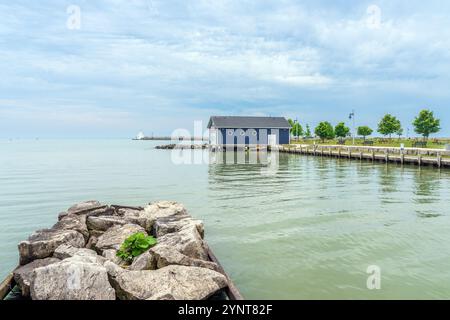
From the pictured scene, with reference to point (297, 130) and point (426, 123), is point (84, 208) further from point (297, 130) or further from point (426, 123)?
point (297, 130)

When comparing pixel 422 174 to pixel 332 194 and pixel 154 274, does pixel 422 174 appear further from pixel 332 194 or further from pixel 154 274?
pixel 154 274

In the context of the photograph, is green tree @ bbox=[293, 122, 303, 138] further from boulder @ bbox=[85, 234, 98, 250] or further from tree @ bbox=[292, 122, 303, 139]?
boulder @ bbox=[85, 234, 98, 250]

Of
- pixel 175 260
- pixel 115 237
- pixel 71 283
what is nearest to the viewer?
pixel 71 283

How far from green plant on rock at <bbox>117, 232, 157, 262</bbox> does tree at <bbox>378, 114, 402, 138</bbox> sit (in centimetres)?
7091

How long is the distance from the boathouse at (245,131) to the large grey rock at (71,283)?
62.5m

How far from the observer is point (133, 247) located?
8.58 m

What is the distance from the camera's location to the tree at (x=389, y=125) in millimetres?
70062

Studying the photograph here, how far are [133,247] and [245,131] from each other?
204 feet

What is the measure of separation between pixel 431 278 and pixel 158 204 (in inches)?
337

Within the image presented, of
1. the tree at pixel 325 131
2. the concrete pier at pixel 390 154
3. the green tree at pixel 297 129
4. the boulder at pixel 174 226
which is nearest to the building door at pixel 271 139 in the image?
the concrete pier at pixel 390 154

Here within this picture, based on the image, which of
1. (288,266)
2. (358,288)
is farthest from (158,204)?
(358,288)

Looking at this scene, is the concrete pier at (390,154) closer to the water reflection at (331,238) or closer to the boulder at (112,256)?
the water reflection at (331,238)

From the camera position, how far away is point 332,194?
19.1m

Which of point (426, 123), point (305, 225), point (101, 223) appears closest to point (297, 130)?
point (426, 123)
